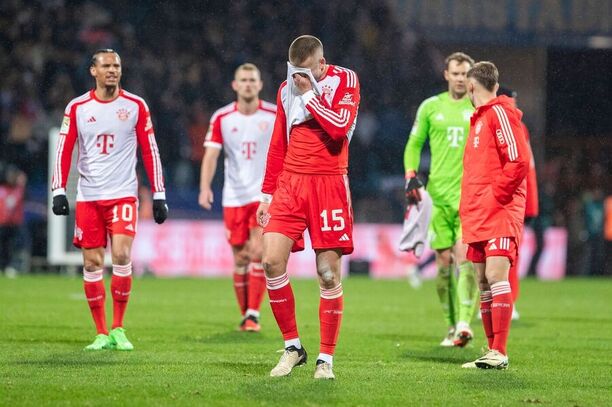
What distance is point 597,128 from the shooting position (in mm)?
28141

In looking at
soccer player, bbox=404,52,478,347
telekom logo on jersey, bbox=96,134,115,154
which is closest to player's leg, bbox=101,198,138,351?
telekom logo on jersey, bbox=96,134,115,154

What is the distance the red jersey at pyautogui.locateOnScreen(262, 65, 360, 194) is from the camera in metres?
7.30

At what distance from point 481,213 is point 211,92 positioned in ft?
56.2

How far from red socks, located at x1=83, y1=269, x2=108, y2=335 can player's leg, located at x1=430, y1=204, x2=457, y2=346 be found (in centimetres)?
305

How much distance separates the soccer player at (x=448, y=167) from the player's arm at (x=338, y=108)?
A: 2.87 m

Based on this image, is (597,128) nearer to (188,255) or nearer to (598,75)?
(598,75)

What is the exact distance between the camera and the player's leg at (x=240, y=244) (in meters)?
11.6

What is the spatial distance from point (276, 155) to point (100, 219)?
7.55 feet

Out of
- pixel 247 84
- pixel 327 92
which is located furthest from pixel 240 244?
pixel 327 92

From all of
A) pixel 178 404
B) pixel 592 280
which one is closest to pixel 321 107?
pixel 178 404

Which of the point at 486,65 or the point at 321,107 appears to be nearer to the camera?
the point at 321,107

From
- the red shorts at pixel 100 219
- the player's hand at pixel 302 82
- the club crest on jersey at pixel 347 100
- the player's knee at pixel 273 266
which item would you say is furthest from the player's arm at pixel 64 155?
the club crest on jersey at pixel 347 100

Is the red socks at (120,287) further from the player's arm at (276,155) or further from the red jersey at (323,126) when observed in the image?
the red jersey at (323,126)

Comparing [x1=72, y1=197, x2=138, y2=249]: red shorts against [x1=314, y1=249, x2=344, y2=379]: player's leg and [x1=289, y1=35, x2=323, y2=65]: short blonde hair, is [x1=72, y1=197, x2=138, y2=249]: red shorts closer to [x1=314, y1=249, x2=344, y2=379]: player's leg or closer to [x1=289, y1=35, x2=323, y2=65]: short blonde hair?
[x1=314, y1=249, x2=344, y2=379]: player's leg
